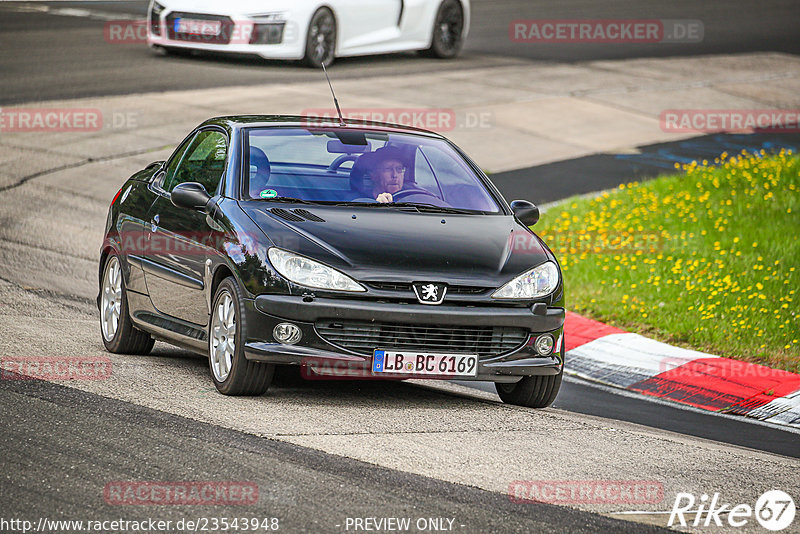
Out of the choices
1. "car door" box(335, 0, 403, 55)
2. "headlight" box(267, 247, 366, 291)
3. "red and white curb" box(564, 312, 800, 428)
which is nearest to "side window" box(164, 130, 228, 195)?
"headlight" box(267, 247, 366, 291)

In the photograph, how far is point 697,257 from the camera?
1261 centimetres

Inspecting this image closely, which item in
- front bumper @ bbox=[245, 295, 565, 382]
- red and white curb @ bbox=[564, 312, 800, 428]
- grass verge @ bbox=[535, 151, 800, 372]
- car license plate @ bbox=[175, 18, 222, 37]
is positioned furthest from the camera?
car license plate @ bbox=[175, 18, 222, 37]

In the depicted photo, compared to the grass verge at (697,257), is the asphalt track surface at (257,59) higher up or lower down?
higher up

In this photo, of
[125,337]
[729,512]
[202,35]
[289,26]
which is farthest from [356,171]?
[202,35]

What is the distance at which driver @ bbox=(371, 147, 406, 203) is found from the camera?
26.8ft

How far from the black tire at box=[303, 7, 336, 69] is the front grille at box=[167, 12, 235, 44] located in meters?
1.22

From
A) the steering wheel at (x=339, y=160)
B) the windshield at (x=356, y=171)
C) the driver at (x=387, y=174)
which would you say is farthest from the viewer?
the steering wheel at (x=339, y=160)

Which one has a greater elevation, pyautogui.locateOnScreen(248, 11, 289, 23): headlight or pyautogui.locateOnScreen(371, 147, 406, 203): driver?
pyautogui.locateOnScreen(371, 147, 406, 203): driver

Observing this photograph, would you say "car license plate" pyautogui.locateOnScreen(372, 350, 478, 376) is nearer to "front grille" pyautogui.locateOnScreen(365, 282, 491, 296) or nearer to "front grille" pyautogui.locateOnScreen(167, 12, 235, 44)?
"front grille" pyautogui.locateOnScreen(365, 282, 491, 296)

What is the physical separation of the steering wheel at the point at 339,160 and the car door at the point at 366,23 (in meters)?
12.8

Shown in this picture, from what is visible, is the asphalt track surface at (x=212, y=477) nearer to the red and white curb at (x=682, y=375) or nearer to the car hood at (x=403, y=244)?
the car hood at (x=403, y=244)

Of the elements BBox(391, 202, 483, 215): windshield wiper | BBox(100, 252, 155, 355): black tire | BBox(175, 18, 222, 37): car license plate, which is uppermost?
BBox(391, 202, 483, 215): windshield wiper

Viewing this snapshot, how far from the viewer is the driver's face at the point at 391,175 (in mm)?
8242

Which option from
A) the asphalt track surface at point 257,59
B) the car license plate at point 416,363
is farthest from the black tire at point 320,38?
the car license plate at point 416,363
